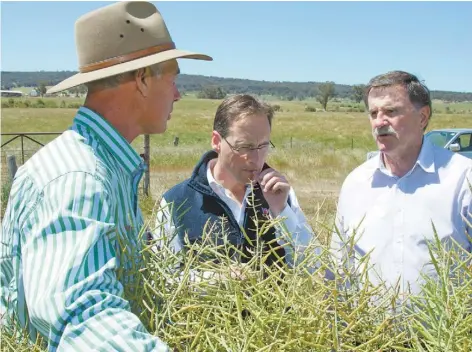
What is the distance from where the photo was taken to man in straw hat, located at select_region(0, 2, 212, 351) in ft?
3.74

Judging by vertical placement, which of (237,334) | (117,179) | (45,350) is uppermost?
(117,179)

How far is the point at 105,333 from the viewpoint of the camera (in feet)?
3.68

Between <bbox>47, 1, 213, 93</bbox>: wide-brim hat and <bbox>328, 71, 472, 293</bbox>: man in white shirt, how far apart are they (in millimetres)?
1503

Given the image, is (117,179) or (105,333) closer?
(105,333)

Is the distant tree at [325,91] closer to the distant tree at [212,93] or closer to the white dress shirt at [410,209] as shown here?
the distant tree at [212,93]

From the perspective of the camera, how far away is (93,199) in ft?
4.13

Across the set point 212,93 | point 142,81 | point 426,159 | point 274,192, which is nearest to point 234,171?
point 274,192

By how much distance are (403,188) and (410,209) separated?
0.46 ft

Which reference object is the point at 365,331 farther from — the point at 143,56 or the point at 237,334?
the point at 143,56

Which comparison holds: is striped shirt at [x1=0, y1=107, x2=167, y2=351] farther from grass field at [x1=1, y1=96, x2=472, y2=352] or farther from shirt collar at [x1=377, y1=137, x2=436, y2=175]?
shirt collar at [x1=377, y1=137, x2=436, y2=175]

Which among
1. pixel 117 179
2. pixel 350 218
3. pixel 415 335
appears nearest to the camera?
pixel 415 335

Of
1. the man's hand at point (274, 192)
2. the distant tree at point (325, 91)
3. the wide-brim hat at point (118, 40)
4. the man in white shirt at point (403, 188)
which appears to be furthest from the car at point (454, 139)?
the distant tree at point (325, 91)

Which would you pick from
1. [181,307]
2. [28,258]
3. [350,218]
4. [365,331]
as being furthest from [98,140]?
[350,218]

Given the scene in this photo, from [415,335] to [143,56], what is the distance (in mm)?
1049
